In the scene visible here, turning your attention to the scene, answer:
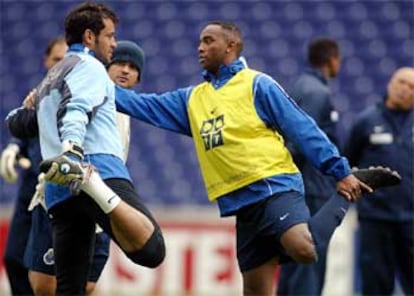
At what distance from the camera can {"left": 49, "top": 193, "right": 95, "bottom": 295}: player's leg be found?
19.3 feet

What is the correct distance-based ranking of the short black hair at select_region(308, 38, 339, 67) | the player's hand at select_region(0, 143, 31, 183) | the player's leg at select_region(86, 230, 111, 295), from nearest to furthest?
1. the player's leg at select_region(86, 230, 111, 295)
2. the player's hand at select_region(0, 143, 31, 183)
3. the short black hair at select_region(308, 38, 339, 67)

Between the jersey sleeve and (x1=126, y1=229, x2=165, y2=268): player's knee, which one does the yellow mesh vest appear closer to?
the jersey sleeve

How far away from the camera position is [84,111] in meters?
5.70

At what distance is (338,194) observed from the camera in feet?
21.2

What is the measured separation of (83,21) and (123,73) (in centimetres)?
92

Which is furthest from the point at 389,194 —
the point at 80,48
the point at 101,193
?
the point at 101,193

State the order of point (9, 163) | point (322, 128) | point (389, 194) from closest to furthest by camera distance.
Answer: point (9, 163) < point (322, 128) < point (389, 194)

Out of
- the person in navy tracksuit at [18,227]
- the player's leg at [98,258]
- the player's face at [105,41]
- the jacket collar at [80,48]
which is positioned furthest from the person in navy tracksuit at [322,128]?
the jacket collar at [80,48]

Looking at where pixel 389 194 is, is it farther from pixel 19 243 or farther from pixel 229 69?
pixel 229 69

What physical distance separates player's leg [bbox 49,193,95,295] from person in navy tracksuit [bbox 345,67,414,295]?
4.03 m

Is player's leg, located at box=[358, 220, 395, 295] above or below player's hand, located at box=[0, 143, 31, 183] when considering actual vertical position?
below

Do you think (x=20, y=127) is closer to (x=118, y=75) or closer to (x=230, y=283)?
(x=118, y=75)

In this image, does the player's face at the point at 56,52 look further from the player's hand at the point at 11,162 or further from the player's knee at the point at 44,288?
the player's knee at the point at 44,288

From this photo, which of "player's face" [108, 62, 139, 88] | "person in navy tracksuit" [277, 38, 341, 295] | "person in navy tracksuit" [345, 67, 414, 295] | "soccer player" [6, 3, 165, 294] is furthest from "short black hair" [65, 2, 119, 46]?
"person in navy tracksuit" [345, 67, 414, 295]
